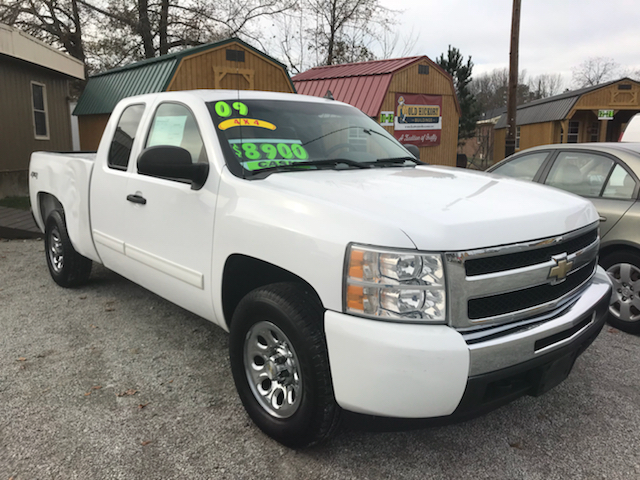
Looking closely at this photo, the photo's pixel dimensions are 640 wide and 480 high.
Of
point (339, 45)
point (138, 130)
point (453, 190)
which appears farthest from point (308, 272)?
point (339, 45)

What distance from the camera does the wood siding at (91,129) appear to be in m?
16.5

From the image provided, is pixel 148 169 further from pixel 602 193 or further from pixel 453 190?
pixel 602 193

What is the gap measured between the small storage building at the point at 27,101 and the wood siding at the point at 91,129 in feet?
3.18

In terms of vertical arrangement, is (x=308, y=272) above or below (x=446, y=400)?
above

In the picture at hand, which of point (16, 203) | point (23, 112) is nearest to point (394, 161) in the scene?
point (16, 203)

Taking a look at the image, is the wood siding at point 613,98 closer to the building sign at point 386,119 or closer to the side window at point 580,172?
the building sign at point 386,119

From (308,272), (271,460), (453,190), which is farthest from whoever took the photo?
(453,190)

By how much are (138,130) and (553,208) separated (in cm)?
301

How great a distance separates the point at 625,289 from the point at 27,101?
14877 mm

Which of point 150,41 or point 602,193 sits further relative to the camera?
point 150,41

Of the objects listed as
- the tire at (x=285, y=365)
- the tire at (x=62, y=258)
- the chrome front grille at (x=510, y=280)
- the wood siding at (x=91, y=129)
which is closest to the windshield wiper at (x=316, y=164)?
the tire at (x=285, y=365)

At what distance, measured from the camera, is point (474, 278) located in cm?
221

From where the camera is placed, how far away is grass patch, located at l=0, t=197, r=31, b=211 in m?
11.3

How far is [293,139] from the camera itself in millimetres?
3447
